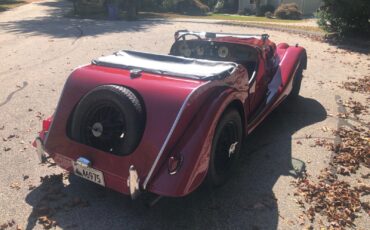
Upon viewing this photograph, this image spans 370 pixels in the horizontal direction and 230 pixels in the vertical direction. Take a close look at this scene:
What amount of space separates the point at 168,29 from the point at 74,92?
46.1 feet

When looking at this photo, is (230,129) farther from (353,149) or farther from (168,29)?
(168,29)

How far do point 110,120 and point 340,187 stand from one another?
2.80 meters

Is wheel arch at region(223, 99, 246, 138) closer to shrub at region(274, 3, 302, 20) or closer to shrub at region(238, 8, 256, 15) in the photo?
shrub at region(274, 3, 302, 20)

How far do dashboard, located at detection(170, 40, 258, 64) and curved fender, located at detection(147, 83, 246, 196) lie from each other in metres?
1.77

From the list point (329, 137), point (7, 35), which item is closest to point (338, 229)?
point (329, 137)

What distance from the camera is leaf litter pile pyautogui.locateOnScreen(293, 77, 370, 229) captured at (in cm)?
376

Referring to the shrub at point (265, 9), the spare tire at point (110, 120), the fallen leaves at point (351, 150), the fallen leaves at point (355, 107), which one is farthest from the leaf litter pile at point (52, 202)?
the shrub at point (265, 9)

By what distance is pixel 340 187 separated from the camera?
13.9ft

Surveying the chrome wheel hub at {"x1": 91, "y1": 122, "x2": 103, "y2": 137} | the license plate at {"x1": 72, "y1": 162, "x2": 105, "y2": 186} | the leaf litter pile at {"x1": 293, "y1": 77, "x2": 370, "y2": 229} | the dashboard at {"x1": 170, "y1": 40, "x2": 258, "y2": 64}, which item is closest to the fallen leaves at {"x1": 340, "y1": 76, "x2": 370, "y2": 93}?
the leaf litter pile at {"x1": 293, "y1": 77, "x2": 370, "y2": 229}

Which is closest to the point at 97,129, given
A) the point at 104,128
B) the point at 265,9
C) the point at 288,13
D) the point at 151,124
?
the point at 104,128

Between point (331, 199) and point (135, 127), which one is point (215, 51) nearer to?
point (135, 127)

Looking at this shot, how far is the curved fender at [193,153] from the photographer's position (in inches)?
130

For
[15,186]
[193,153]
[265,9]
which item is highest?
[265,9]

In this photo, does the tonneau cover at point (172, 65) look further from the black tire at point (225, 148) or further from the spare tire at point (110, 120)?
the spare tire at point (110, 120)
